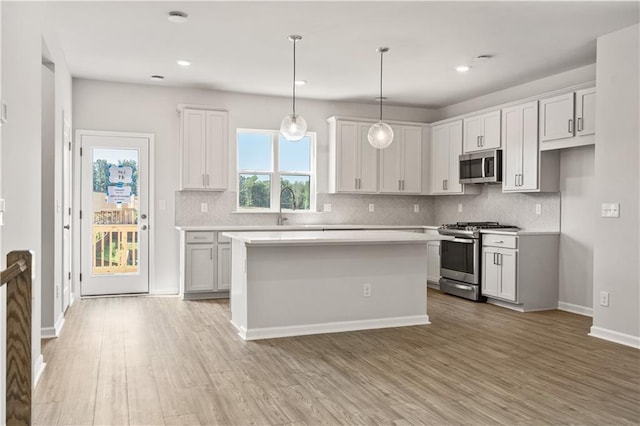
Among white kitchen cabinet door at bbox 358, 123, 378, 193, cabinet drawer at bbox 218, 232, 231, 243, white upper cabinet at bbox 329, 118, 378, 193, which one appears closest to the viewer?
cabinet drawer at bbox 218, 232, 231, 243

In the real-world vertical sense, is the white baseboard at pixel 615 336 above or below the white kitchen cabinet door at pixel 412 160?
below

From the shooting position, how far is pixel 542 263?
588 cm

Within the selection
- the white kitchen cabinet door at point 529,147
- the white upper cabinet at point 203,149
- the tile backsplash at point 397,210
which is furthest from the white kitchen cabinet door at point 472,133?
the white upper cabinet at point 203,149

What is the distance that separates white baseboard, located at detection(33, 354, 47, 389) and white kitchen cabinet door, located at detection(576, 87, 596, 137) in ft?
16.7

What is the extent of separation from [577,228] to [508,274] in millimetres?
877

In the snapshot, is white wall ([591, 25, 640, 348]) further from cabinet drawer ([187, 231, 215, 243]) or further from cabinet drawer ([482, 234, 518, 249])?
cabinet drawer ([187, 231, 215, 243])

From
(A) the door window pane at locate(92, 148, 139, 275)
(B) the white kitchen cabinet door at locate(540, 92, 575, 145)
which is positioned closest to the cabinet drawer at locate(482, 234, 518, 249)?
(B) the white kitchen cabinet door at locate(540, 92, 575, 145)

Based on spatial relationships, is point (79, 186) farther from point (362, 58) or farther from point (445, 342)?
point (445, 342)

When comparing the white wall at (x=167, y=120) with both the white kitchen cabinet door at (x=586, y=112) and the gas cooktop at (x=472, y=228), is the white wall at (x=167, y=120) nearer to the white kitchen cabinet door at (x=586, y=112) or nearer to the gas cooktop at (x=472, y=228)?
the gas cooktop at (x=472, y=228)

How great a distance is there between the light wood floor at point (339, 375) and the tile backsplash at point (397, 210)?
1.49 meters

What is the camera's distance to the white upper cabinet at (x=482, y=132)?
6.43 metres

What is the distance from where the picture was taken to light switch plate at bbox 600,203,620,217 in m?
4.47

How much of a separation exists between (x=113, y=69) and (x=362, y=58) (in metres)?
2.80

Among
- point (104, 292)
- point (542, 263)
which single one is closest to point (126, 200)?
point (104, 292)
